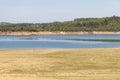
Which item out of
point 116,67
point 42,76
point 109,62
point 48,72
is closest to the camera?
point 42,76

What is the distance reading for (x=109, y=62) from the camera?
32.3 meters

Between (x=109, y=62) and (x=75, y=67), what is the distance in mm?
3728

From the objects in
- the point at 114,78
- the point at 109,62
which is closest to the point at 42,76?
the point at 114,78

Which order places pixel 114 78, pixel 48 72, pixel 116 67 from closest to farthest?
1. pixel 114 78
2. pixel 48 72
3. pixel 116 67

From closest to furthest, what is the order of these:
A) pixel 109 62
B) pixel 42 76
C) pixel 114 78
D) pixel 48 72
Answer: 1. pixel 114 78
2. pixel 42 76
3. pixel 48 72
4. pixel 109 62

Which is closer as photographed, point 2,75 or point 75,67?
point 2,75

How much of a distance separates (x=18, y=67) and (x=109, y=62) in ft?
22.2

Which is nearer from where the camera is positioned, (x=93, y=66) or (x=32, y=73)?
(x=32, y=73)

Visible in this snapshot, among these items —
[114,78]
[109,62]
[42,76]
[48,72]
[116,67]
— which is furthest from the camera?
[109,62]

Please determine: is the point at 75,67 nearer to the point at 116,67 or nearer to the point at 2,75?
the point at 116,67

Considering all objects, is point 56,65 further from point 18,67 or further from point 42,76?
point 42,76

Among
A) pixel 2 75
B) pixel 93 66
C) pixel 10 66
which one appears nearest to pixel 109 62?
pixel 93 66

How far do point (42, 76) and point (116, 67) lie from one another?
19.4 ft

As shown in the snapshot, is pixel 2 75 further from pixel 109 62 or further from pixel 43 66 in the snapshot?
pixel 109 62
